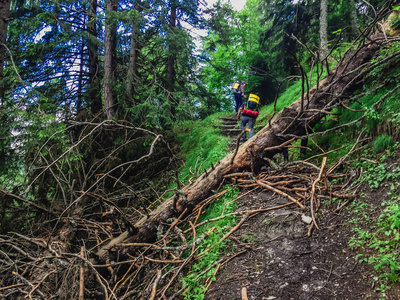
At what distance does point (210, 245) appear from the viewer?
327 centimetres

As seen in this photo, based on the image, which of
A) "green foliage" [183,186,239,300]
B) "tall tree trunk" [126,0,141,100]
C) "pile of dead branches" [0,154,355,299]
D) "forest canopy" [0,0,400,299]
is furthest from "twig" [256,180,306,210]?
A: "tall tree trunk" [126,0,141,100]

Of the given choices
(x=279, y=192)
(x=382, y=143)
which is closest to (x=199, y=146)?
(x=279, y=192)

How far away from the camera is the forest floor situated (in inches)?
89.4

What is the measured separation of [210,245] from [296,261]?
1129mm

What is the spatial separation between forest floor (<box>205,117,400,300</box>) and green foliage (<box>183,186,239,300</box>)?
135 mm

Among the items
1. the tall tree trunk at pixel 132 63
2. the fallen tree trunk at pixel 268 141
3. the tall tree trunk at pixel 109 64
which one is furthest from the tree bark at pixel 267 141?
the tall tree trunk at pixel 132 63

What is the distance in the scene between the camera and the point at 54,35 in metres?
8.74

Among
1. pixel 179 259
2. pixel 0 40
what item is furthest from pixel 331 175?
pixel 0 40

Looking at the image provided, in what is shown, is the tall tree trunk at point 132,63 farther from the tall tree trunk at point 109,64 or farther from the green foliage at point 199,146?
the green foliage at point 199,146

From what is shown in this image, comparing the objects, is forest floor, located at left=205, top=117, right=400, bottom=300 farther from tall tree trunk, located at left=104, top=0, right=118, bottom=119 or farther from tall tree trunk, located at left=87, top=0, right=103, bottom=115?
tall tree trunk, located at left=87, top=0, right=103, bottom=115

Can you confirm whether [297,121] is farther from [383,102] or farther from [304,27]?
[304,27]

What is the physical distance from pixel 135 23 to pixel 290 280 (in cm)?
828

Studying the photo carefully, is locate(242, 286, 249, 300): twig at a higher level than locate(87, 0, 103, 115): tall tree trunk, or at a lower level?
lower

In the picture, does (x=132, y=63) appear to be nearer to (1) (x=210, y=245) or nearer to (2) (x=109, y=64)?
(2) (x=109, y=64)
